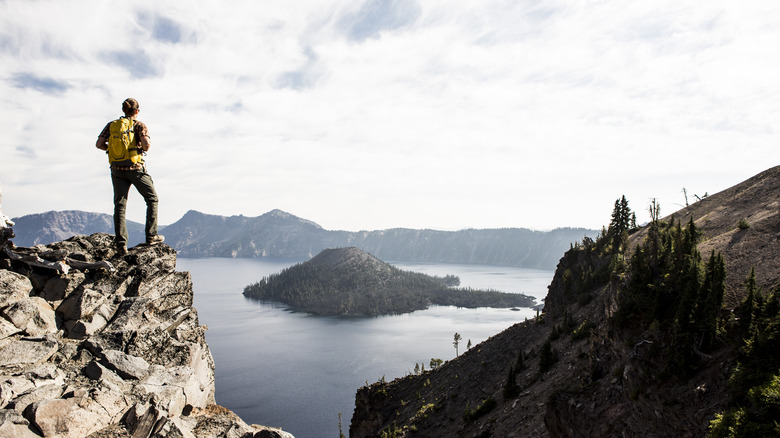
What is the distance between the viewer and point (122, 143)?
13398 millimetres

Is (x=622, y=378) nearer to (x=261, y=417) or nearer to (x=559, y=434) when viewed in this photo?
(x=559, y=434)

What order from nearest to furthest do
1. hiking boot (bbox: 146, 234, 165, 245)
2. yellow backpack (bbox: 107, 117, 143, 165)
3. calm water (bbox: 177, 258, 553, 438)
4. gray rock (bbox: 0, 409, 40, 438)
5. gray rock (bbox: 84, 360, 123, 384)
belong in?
1. gray rock (bbox: 0, 409, 40, 438)
2. gray rock (bbox: 84, 360, 123, 384)
3. yellow backpack (bbox: 107, 117, 143, 165)
4. hiking boot (bbox: 146, 234, 165, 245)
5. calm water (bbox: 177, 258, 553, 438)

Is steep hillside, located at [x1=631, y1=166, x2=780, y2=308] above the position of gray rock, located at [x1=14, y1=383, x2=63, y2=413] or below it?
above

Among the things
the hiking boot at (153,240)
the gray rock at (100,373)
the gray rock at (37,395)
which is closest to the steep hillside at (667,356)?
the gray rock at (100,373)

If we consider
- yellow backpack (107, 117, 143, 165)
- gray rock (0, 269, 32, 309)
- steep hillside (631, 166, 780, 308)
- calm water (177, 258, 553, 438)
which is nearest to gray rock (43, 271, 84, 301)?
gray rock (0, 269, 32, 309)

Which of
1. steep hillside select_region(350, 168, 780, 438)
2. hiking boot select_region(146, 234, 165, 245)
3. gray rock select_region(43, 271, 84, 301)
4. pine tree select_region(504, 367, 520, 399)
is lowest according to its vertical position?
pine tree select_region(504, 367, 520, 399)

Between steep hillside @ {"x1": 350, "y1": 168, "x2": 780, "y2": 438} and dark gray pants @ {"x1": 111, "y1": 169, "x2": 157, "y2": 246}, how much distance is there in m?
21.4

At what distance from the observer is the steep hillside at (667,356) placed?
1593 cm

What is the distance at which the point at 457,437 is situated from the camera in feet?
122

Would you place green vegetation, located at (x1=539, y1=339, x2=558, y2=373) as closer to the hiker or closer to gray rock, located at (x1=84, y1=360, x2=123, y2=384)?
the hiker

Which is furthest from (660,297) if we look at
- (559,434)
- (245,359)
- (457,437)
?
(245,359)

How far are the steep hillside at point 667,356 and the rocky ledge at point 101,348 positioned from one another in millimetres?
16572

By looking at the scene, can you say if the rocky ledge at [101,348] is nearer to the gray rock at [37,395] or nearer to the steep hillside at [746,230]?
the gray rock at [37,395]

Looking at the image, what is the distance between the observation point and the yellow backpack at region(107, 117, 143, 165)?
1329cm
